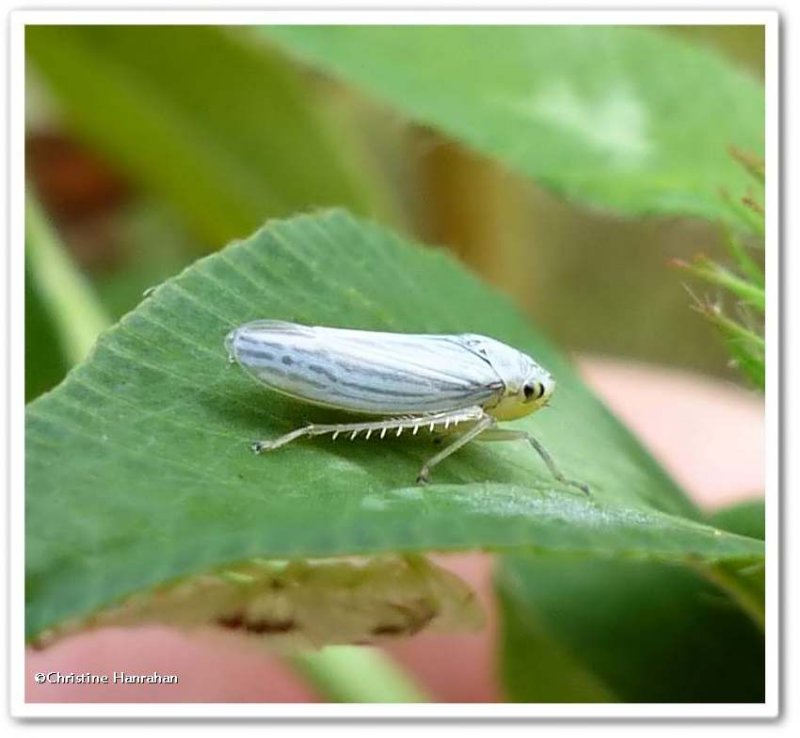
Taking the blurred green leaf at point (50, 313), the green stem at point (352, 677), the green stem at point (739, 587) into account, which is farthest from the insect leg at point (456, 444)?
the blurred green leaf at point (50, 313)

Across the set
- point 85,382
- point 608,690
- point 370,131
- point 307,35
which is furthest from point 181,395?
Answer: point 370,131

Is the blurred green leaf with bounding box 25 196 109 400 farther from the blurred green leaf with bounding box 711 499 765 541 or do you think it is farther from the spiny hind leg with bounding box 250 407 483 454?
the blurred green leaf with bounding box 711 499 765 541

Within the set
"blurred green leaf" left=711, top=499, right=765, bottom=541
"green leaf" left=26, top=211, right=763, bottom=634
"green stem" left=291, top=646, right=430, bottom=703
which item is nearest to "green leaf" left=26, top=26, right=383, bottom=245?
"green stem" left=291, top=646, right=430, bottom=703

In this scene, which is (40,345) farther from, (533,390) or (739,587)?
(739,587)
